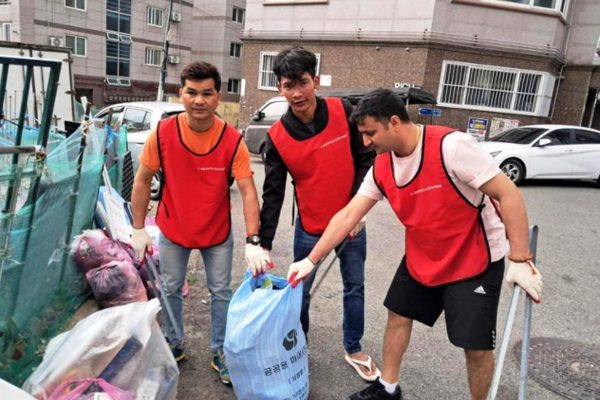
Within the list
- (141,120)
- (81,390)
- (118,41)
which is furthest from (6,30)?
(81,390)

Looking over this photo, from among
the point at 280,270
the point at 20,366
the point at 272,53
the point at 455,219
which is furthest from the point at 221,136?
the point at 272,53

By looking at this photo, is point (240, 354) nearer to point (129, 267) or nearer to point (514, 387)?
point (129, 267)

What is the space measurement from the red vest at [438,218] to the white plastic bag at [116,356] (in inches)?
52.7

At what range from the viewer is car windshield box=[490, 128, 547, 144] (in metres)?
10.5

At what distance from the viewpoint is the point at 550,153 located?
406 inches

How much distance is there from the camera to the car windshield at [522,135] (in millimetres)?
10539

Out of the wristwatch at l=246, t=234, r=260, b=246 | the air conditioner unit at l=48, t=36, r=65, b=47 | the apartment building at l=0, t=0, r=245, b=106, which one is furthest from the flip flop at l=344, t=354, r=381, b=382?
the air conditioner unit at l=48, t=36, r=65, b=47

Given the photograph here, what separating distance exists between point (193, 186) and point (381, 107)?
1149 millimetres

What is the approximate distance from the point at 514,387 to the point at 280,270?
94.0 inches

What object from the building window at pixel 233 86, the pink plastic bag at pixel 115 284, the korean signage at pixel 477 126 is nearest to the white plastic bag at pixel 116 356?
the pink plastic bag at pixel 115 284

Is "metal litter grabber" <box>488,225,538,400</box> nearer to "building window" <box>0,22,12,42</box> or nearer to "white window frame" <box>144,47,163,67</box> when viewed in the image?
"building window" <box>0,22,12,42</box>

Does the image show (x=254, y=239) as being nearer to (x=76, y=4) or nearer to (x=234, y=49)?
(x=76, y=4)

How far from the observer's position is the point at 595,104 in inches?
667

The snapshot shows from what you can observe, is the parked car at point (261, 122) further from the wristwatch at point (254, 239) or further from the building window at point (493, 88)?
the wristwatch at point (254, 239)
